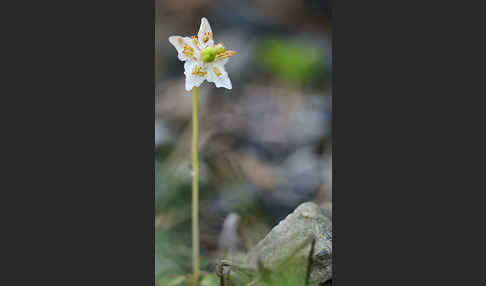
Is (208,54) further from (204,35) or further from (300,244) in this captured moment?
(300,244)

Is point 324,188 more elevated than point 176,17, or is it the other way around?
point 176,17

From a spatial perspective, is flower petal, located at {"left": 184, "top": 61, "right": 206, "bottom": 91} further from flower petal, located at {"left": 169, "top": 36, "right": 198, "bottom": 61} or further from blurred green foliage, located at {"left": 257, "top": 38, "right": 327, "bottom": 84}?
blurred green foliage, located at {"left": 257, "top": 38, "right": 327, "bottom": 84}

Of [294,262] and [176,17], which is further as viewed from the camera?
[176,17]

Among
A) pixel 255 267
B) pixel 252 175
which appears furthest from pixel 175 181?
pixel 255 267

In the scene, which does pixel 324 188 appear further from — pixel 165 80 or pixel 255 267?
pixel 165 80

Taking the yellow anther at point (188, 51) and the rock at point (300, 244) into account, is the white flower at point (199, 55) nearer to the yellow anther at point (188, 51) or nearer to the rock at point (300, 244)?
the yellow anther at point (188, 51)

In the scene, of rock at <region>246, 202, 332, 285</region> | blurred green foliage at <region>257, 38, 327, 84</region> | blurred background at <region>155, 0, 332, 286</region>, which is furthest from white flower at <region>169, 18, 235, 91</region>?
rock at <region>246, 202, 332, 285</region>

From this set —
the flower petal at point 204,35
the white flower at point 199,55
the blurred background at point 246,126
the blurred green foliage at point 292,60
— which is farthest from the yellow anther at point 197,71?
the blurred green foliage at point 292,60

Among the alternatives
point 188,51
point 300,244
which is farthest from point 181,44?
point 300,244
